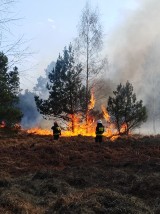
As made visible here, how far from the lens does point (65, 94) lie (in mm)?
31000

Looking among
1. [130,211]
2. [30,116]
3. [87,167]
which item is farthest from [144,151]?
[30,116]

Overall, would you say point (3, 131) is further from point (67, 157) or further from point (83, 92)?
point (67, 157)

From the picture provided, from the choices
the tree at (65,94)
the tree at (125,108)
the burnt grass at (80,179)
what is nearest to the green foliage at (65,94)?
the tree at (65,94)

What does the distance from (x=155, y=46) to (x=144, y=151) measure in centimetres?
4741

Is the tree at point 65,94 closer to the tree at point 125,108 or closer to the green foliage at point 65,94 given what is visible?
the green foliage at point 65,94

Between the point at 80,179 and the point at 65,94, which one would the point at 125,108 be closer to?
the point at 65,94

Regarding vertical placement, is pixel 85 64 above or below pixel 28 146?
above

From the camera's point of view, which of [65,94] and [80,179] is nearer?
[80,179]

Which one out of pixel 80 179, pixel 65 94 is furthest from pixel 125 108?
pixel 80 179

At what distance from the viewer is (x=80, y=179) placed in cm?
1088

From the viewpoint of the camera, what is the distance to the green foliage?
101ft

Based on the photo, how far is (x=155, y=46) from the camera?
6303 cm

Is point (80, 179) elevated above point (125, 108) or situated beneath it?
situated beneath

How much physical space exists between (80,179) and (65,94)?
20.4 m
